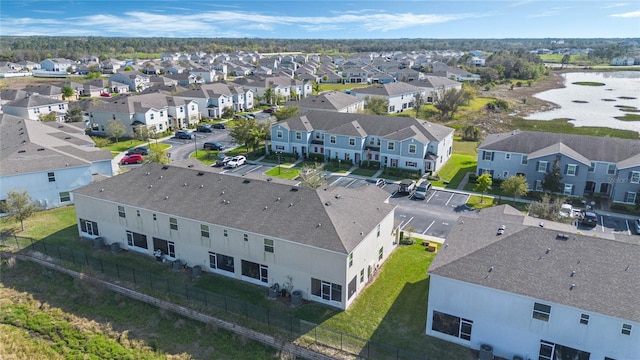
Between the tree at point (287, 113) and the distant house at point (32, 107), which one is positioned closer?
the tree at point (287, 113)

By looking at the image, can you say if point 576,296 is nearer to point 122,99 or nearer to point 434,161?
point 434,161

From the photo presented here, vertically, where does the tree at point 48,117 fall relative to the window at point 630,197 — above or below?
above

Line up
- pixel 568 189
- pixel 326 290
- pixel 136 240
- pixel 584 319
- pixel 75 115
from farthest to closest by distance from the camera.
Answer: pixel 75 115
pixel 568 189
pixel 136 240
pixel 326 290
pixel 584 319

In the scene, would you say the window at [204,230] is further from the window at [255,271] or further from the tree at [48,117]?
the tree at [48,117]

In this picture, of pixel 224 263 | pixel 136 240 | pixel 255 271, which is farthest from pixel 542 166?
pixel 136 240

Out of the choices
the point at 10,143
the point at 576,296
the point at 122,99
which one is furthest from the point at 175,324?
the point at 122,99

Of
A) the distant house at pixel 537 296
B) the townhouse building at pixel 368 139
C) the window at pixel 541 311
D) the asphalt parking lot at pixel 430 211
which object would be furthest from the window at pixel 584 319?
the townhouse building at pixel 368 139

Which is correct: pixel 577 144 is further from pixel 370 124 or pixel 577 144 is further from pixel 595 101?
pixel 595 101
